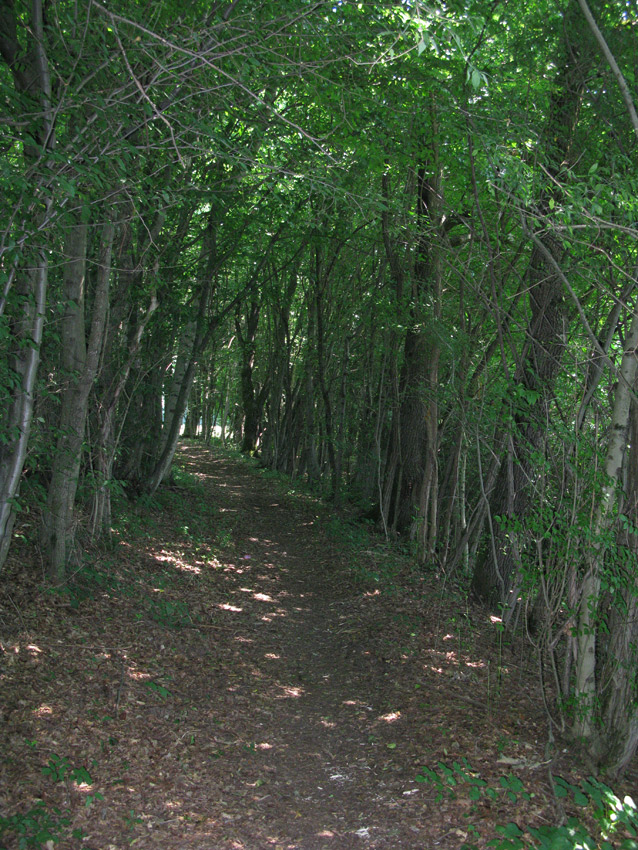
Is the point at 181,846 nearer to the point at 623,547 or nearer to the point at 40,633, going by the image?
the point at 40,633

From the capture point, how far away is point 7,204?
4.06 m

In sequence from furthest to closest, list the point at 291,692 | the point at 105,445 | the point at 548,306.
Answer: the point at 105,445
the point at 548,306
the point at 291,692

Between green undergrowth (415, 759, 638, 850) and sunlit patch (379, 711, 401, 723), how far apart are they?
1.02 metres

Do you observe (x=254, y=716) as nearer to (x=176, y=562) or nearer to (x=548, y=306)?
(x=176, y=562)

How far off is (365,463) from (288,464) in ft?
16.4

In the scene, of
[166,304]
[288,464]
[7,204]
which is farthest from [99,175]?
[288,464]

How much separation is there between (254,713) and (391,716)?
1.14 metres

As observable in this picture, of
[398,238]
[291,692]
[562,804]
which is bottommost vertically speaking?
[291,692]

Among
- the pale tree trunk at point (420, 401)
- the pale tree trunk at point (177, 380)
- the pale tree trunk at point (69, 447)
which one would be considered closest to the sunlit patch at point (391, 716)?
the pale tree trunk at point (69, 447)

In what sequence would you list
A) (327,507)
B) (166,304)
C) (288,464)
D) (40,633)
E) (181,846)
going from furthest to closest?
(288,464), (327,507), (166,304), (40,633), (181,846)

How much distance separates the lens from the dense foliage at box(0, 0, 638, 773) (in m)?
4.30

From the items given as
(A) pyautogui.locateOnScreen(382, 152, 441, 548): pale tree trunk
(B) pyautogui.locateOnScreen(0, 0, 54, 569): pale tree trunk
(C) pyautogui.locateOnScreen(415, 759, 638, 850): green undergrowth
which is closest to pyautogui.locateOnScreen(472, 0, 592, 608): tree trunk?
(A) pyautogui.locateOnScreen(382, 152, 441, 548): pale tree trunk

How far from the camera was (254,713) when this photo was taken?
18.0 feet

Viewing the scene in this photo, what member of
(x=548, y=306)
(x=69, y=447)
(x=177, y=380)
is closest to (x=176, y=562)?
(x=69, y=447)
